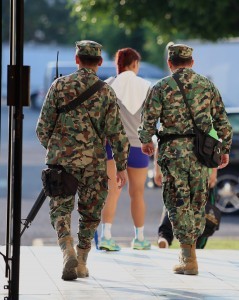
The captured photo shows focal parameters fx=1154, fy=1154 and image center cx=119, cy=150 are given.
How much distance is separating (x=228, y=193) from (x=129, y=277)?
8.43 m

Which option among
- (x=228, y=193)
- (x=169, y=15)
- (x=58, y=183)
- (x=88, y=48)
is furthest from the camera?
(x=169, y=15)

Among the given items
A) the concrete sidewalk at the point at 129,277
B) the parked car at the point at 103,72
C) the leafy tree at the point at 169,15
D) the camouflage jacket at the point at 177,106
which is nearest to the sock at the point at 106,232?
the concrete sidewalk at the point at 129,277

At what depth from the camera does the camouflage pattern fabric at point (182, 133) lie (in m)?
8.98

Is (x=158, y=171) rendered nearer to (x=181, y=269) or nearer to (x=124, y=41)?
(x=181, y=269)

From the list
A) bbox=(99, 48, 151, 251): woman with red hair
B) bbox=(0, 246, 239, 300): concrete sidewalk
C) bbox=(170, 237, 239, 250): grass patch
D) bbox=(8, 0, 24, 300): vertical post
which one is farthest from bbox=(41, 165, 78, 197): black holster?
bbox=(170, 237, 239, 250): grass patch

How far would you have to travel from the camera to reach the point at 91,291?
27.0ft

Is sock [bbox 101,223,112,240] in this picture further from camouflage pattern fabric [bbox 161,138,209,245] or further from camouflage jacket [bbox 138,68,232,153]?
camouflage jacket [bbox 138,68,232,153]

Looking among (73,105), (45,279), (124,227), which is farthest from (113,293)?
(124,227)

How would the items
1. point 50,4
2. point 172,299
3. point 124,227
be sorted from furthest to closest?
point 50,4 → point 124,227 → point 172,299

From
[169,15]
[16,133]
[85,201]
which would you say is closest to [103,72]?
[169,15]

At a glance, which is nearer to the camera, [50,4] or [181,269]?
[181,269]

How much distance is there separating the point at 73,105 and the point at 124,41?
192 feet

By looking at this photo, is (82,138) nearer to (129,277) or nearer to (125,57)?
(129,277)

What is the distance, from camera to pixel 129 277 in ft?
29.4
